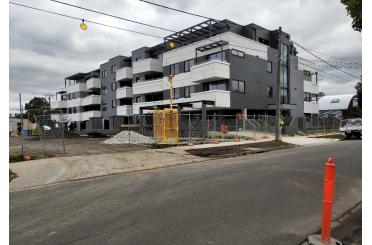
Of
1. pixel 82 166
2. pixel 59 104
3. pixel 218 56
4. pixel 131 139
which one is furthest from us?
pixel 59 104

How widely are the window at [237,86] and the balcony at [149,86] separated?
10.8 metres

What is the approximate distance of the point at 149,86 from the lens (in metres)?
42.8

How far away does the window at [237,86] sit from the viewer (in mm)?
33388

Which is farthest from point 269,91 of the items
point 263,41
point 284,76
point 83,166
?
point 83,166

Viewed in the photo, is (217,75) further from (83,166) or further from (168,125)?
(83,166)

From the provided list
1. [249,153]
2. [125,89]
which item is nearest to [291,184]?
[249,153]

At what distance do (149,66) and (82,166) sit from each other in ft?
106

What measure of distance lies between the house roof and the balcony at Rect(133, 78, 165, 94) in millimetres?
39465

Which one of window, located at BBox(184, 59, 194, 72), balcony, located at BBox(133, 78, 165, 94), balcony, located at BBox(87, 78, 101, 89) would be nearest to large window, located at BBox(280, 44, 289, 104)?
window, located at BBox(184, 59, 194, 72)

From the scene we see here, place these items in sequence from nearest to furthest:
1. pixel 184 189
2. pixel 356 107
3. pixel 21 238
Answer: pixel 21 238, pixel 184 189, pixel 356 107

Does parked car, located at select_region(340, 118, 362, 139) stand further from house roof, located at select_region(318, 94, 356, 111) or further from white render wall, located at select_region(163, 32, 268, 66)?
house roof, located at select_region(318, 94, 356, 111)

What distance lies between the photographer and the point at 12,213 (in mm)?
5988

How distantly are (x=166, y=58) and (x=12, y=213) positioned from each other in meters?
36.1

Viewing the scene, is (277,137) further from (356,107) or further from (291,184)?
(356,107)
